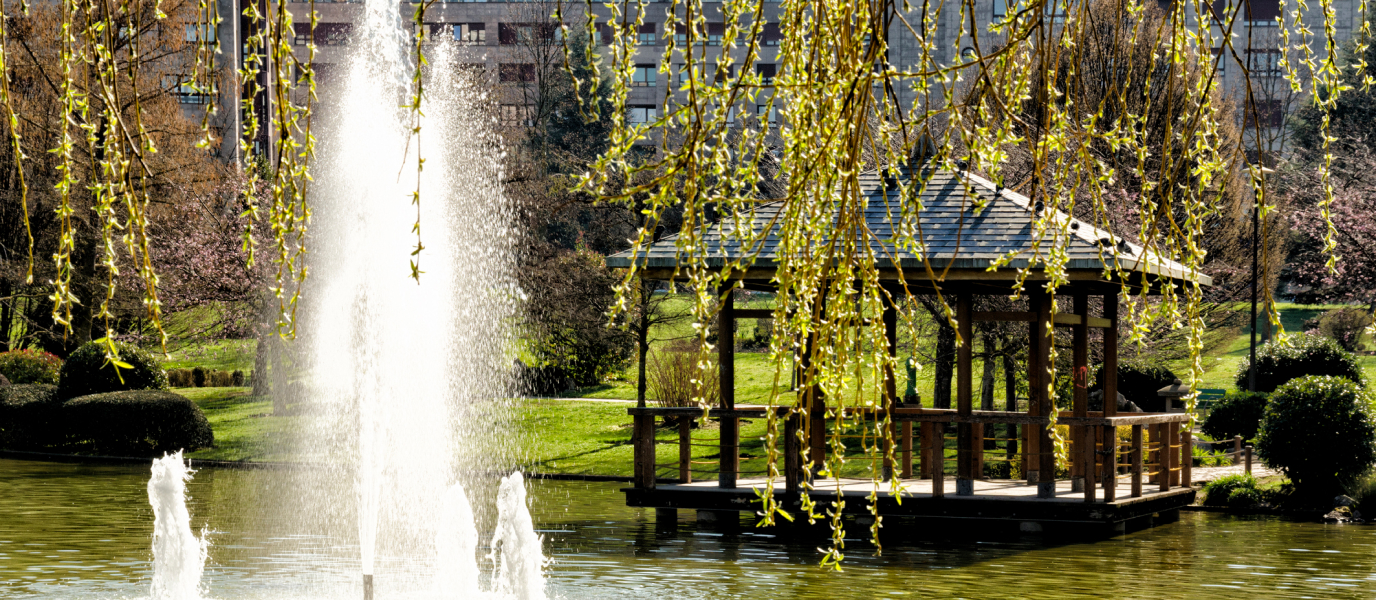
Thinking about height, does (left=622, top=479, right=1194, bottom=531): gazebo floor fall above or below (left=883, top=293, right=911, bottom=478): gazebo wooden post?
below

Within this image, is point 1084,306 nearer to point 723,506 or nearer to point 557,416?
point 723,506

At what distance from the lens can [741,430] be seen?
2584 centimetres

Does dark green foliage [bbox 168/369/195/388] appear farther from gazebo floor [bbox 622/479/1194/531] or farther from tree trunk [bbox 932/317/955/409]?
gazebo floor [bbox 622/479/1194/531]

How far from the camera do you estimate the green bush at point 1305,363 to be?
2323cm

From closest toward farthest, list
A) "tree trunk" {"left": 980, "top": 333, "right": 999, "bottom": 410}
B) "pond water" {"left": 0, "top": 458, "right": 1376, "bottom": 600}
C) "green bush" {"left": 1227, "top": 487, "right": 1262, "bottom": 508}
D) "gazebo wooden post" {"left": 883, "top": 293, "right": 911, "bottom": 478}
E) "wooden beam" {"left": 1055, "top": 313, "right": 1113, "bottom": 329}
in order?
"gazebo wooden post" {"left": 883, "top": 293, "right": 911, "bottom": 478}
"pond water" {"left": 0, "top": 458, "right": 1376, "bottom": 600}
"wooden beam" {"left": 1055, "top": 313, "right": 1113, "bottom": 329}
"green bush" {"left": 1227, "top": 487, "right": 1262, "bottom": 508}
"tree trunk" {"left": 980, "top": 333, "right": 999, "bottom": 410}

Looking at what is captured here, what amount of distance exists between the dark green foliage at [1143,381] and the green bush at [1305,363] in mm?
1793

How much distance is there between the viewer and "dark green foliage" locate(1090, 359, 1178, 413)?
23.2m

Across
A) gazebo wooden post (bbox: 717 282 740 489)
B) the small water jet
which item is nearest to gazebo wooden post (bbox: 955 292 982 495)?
gazebo wooden post (bbox: 717 282 740 489)

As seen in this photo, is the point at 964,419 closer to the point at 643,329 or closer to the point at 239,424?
the point at 643,329

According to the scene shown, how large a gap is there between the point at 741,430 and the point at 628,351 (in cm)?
497

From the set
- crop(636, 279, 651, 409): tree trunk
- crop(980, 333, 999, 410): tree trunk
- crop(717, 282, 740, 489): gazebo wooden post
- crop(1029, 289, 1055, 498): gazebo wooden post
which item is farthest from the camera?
crop(636, 279, 651, 409): tree trunk

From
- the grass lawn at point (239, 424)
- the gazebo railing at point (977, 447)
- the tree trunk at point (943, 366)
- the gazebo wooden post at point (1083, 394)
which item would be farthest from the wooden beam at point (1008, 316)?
the grass lawn at point (239, 424)

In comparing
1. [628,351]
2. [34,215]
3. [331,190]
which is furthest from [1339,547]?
[34,215]

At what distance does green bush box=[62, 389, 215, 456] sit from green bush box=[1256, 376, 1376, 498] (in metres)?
16.2
